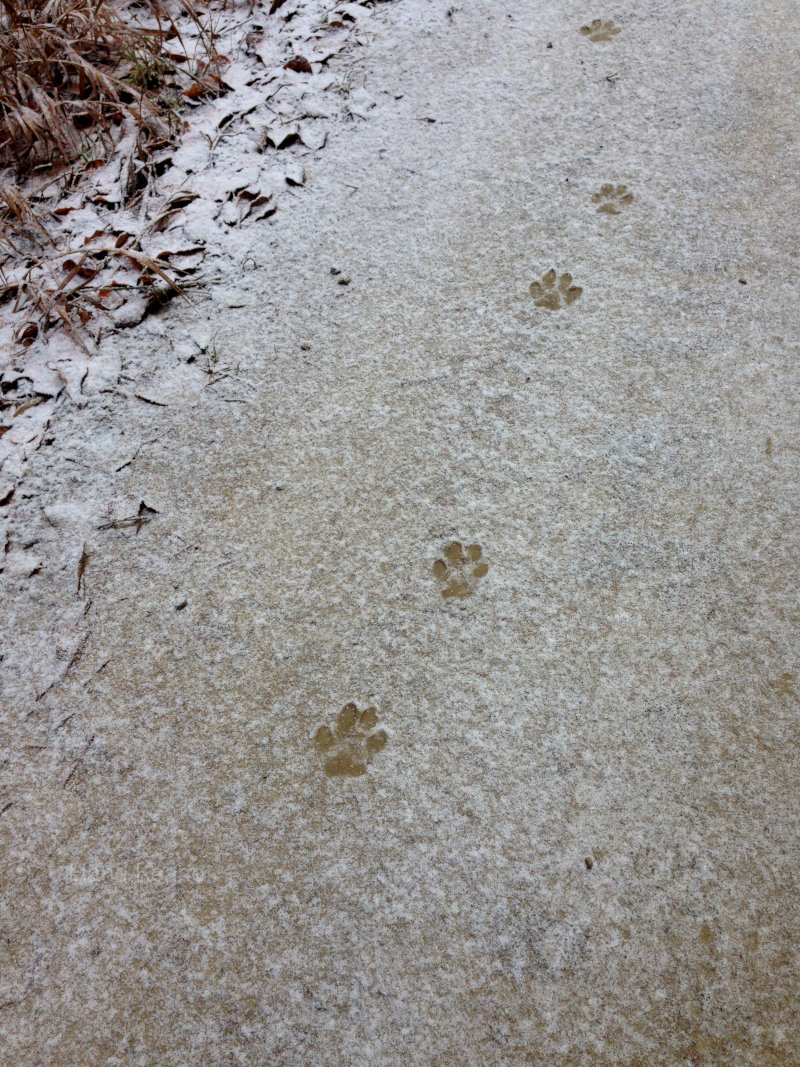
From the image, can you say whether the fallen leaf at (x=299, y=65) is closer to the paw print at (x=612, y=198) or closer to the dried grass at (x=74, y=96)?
the dried grass at (x=74, y=96)

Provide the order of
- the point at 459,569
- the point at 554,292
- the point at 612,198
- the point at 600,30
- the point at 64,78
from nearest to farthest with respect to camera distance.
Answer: the point at 459,569, the point at 554,292, the point at 612,198, the point at 64,78, the point at 600,30

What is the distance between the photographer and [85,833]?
3.92 feet

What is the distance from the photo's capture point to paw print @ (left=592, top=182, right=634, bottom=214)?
184 centimetres

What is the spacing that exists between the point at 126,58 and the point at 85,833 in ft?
6.95

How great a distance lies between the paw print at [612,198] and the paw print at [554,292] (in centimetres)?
26

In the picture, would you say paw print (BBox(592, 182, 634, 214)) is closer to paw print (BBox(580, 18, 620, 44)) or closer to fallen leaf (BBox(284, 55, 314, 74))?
paw print (BBox(580, 18, 620, 44))

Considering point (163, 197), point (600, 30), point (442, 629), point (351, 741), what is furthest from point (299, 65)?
point (351, 741)

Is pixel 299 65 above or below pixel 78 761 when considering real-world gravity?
above

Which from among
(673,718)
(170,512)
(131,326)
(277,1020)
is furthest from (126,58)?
(277,1020)

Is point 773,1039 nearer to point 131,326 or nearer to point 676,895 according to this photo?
point 676,895

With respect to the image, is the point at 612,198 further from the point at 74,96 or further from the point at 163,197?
the point at 74,96

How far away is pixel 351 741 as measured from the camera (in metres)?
1.24

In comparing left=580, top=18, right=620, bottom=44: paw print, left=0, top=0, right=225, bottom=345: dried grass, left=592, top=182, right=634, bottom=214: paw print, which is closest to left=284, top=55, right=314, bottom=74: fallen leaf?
left=0, top=0, right=225, bottom=345: dried grass

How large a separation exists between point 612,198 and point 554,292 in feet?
1.17
